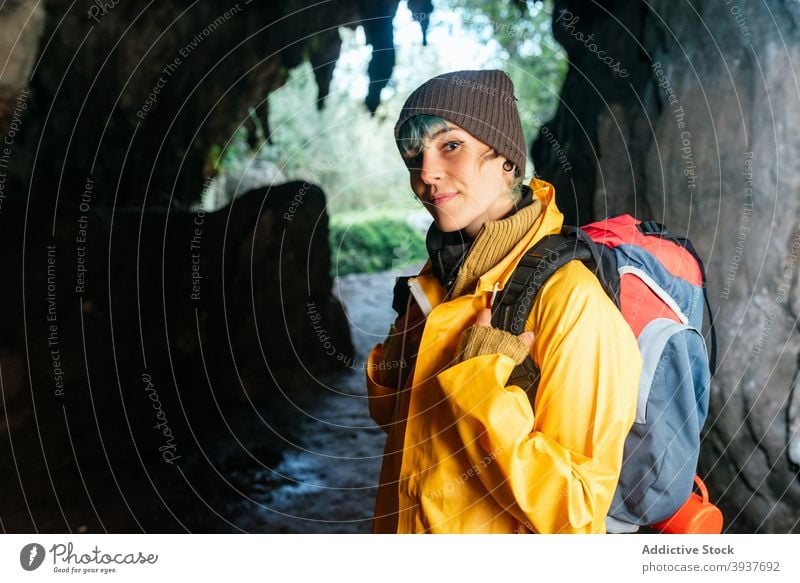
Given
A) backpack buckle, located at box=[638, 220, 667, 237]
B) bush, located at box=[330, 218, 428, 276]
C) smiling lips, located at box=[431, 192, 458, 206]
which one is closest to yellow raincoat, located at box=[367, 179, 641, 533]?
smiling lips, located at box=[431, 192, 458, 206]

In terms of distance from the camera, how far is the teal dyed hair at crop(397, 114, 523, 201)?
3.06ft

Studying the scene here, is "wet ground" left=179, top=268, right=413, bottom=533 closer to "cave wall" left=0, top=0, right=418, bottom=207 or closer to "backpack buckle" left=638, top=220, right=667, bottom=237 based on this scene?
"cave wall" left=0, top=0, right=418, bottom=207

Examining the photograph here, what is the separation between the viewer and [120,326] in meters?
2.54

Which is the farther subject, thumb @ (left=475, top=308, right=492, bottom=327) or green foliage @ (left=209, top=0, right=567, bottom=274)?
green foliage @ (left=209, top=0, right=567, bottom=274)

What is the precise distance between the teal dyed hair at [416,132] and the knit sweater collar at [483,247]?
101 millimetres

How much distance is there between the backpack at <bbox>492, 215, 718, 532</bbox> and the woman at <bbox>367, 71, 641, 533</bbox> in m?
0.03

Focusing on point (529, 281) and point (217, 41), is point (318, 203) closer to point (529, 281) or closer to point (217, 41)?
point (217, 41)

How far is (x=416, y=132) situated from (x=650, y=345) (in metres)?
0.46

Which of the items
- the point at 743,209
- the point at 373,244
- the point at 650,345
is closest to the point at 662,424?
the point at 650,345

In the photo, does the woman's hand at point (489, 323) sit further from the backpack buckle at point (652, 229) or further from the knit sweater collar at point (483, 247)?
the backpack buckle at point (652, 229)

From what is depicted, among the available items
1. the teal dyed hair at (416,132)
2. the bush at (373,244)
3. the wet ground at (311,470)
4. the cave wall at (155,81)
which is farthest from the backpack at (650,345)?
the bush at (373,244)

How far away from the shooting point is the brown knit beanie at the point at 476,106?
0.93 meters

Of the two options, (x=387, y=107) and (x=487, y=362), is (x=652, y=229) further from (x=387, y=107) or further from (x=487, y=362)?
(x=387, y=107)

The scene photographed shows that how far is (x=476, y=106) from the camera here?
3.06ft
